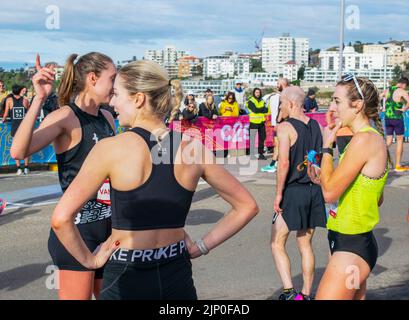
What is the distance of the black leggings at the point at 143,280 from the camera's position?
275 cm

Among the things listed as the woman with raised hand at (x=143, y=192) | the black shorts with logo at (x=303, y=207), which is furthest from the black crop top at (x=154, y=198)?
the black shorts with logo at (x=303, y=207)

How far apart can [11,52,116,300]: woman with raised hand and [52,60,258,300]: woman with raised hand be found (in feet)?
2.33

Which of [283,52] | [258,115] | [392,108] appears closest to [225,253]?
[392,108]

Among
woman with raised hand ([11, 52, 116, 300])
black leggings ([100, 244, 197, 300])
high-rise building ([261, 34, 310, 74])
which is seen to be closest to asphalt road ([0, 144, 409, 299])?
woman with raised hand ([11, 52, 116, 300])

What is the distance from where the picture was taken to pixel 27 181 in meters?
12.3

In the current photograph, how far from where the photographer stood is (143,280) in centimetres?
276

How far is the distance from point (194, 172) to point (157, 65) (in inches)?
21.0

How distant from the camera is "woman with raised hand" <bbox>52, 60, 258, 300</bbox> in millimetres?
2623

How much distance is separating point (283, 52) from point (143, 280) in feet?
427

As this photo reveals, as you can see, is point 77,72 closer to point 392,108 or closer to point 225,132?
point 392,108

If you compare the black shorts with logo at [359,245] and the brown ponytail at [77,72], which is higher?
the brown ponytail at [77,72]

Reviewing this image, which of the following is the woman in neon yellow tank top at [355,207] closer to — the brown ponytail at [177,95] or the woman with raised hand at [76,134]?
the brown ponytail at [177,95]

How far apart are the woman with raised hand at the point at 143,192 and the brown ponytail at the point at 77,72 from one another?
1.04 meters
